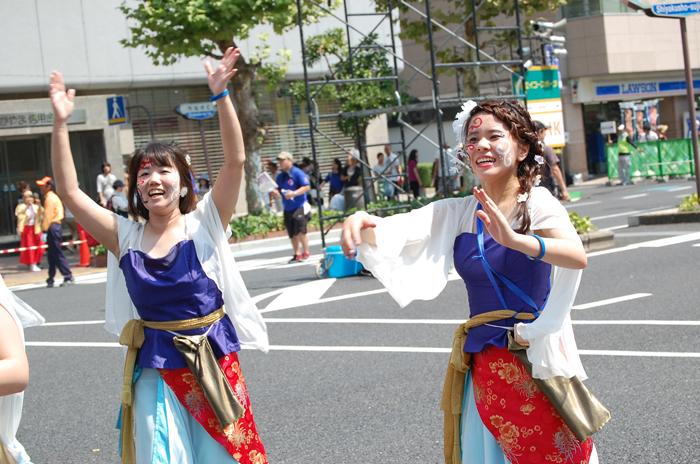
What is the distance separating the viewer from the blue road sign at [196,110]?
23.8 meters

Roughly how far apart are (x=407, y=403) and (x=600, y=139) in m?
30.1

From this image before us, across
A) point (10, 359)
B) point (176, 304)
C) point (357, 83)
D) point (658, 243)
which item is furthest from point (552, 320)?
point (357, 83)

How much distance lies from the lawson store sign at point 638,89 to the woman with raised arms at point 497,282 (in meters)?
30.2

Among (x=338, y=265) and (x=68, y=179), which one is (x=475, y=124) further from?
(x=338, y=265)

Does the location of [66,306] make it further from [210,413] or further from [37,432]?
[210,413]

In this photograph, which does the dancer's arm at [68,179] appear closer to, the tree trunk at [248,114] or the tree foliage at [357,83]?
the tree trunk at [248,114]

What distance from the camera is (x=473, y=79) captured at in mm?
18938

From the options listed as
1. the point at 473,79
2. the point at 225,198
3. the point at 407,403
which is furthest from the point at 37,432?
the point at 473,79

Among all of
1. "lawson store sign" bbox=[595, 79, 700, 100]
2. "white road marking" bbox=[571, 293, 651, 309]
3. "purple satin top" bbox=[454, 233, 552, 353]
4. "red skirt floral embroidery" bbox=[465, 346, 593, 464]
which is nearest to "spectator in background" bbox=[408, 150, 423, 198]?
"lawson store sign" bbox=[595, 79, 700, 100]

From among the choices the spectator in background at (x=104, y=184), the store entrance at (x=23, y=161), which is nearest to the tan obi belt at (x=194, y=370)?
the spectator in background at (x=104, y=184)

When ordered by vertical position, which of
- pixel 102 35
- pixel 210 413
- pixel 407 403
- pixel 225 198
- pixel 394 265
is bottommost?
pixel 407 403

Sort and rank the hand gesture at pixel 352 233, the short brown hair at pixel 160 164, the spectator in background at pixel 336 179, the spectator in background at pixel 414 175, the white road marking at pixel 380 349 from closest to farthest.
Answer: the hand gesture at pixel 352 233 → the short brown hair at pixel 160 164 → the white road marking at pixel 380 349 → the spectator in background at pixel 336 179 → the spectator in background at pixel 414 175

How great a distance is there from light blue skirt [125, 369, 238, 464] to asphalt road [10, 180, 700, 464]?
4.47 feet

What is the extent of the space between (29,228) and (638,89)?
25144mm
